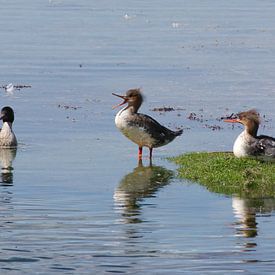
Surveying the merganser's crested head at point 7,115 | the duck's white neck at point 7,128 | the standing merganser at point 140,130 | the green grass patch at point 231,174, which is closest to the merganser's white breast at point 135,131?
the standing merganser at point 140,130

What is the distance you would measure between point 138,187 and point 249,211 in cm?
245

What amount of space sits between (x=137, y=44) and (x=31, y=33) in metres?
4.60

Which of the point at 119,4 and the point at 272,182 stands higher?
the point at 119,4

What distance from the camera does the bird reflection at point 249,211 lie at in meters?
15.3

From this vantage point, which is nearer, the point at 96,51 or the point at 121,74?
the point at 121,74

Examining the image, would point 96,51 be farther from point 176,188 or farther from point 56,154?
point 176,188

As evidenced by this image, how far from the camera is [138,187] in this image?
18.4 meters

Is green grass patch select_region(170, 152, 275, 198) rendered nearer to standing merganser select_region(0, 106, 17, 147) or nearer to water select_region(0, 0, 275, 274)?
water select_region(0, 0, 275, 274)

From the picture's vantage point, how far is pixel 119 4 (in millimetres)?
57344

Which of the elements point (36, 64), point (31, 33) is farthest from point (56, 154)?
point (31, 33)

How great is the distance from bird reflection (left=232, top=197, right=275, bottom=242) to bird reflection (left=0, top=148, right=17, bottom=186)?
3.69 meters

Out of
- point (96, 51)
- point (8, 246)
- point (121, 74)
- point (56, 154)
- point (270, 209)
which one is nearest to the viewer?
point (8, 246)

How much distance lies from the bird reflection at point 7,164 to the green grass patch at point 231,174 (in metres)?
2.72

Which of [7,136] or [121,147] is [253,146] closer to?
[121,147]
